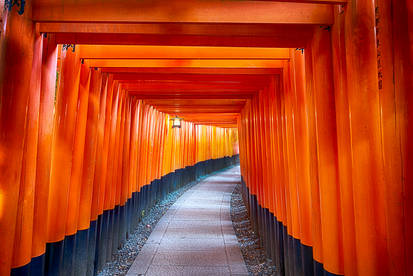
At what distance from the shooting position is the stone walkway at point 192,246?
4.65 m

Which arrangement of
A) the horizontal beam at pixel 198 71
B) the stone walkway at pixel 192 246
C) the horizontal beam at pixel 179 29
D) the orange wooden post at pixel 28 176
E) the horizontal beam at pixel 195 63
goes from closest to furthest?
1. the orange wooden post at pixel 28 176
2. the horizontal beam at pixel 179 29
3. the horizontal beam at pixel 195 63
4. the horizontal beam at pixel 198 71
5. the stone walkway at pixel 192 246

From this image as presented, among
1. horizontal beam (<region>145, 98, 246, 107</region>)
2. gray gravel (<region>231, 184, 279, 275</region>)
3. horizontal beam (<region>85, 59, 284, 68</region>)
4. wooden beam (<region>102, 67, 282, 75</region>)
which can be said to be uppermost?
horizontal beam (<region>145, 98, 246, 107</region>)

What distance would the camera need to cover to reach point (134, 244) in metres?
5.93

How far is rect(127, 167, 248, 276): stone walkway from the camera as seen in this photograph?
4.65m

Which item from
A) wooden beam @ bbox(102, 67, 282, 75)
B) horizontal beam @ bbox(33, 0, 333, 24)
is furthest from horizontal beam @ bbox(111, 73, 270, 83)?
horizontal beam @ bbox(33, 0, 333, 24)

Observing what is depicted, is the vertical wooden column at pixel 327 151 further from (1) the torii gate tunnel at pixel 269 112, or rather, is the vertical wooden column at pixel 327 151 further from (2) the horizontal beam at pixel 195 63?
(2) the horizontal beam at pixel 195 63

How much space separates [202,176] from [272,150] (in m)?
13.8

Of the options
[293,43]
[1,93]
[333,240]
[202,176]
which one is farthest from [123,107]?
Answer: [202,176]

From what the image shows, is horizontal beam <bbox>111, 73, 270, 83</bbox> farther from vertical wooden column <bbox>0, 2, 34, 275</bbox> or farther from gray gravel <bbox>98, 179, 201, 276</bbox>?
gray gravel <bbox>98, 179, 201, 276</bbox>

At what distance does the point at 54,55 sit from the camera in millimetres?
2699

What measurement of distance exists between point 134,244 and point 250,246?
2.82 metres

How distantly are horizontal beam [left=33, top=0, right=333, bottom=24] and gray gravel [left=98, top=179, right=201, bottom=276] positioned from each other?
432cm

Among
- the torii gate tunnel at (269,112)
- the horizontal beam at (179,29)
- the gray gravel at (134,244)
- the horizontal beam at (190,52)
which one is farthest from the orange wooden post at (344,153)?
the gray gravel at (134,244)

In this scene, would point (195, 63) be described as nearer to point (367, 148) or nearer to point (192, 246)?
point (367, 148)
